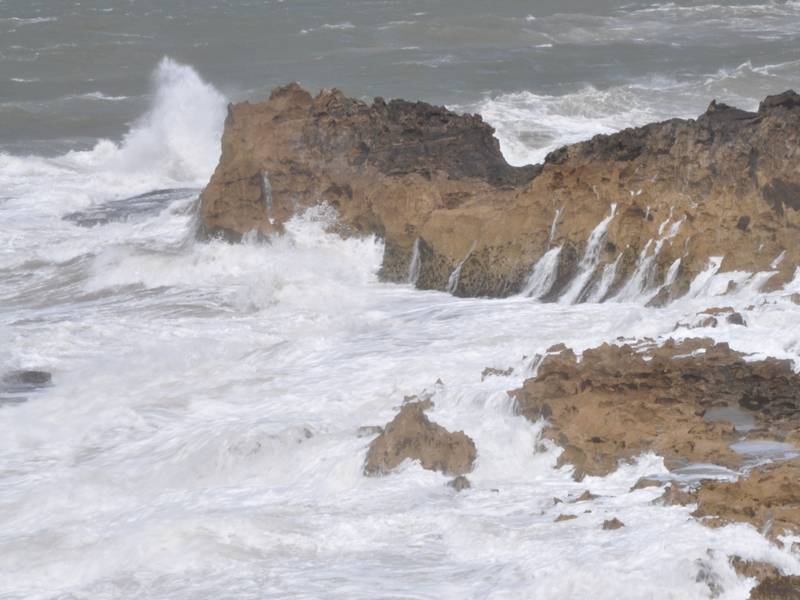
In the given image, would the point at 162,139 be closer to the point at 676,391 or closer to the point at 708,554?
the point at 676,391

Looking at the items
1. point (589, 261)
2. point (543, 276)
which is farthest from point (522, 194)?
point (589, 261)

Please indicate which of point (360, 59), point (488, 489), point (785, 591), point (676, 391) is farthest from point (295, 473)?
point (360, 59)

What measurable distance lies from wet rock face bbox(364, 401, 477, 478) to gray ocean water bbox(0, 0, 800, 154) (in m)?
16.0

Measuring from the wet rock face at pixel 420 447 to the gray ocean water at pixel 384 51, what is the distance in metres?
16.0

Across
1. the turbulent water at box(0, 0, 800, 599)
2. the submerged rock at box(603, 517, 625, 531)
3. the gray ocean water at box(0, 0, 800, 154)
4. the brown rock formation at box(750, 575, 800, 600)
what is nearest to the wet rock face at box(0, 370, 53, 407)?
the turbulent water at box(0, 0, 800, 599)

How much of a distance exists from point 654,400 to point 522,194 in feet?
15.6

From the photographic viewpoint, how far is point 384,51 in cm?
3219

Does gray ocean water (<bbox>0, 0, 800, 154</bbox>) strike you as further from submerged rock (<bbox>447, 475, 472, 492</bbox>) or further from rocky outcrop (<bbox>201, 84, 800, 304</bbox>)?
submerged rock (<bbox>447, 475, 472, 492</bbox>)

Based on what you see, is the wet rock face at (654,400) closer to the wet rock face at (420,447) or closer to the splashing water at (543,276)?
the wet rock face at (420,447)

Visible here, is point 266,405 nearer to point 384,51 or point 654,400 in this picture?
point 654,400

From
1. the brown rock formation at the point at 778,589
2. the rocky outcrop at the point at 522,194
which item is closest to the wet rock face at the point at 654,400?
the brown rock formation at the point at 778,589

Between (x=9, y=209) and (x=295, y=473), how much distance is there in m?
10.8

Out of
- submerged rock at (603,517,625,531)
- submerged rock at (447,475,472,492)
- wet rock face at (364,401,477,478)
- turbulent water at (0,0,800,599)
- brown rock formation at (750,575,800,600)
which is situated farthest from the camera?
wet rock face at (364,401,477,478)

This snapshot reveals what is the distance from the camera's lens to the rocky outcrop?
11938mm
